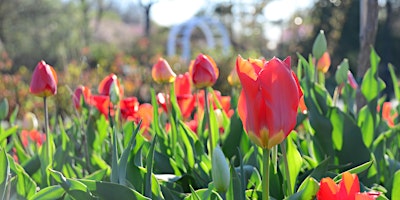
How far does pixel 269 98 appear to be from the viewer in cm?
72

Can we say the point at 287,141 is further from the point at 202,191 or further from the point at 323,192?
the point at 323,192

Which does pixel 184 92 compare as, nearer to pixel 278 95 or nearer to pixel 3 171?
pixel 3 171

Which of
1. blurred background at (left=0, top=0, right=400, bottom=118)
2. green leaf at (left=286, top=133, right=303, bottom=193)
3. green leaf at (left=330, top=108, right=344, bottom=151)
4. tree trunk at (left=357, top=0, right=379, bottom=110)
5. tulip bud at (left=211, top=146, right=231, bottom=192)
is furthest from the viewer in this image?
blurred background at (left=0, top=0, right=400, bottom=118)

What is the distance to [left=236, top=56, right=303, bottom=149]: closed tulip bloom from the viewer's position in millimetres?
712

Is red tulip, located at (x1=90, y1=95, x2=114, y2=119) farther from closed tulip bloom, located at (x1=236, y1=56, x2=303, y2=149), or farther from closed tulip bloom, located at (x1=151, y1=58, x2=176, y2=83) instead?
closed tulip bloom, located at (x1=236, y1=56, x2=303, y2=149)

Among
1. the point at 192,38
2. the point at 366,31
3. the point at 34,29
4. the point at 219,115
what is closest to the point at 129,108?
the point at 219,115

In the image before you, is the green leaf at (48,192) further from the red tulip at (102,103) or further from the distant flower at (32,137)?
the distant flower at (32,137)

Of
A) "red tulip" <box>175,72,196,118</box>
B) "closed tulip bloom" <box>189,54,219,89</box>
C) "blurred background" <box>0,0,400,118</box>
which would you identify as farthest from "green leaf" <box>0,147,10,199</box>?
"blurred background" <box>0,0,400,118</box>

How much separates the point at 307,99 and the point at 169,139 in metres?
0.33

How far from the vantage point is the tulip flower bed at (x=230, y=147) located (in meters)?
0.73

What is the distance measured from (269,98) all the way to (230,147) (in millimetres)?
663

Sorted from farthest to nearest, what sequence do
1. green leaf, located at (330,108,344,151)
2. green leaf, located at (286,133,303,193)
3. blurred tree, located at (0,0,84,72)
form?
blurred tree, located at (0,0,84,72) < green leaf, located at (330,108,344,151) < green leaf, located at (286,133,303,193)

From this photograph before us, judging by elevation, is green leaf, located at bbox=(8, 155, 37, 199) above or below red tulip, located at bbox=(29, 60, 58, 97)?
below

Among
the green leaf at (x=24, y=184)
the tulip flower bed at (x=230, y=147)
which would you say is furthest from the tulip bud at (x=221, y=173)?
the green leaf at (x=24, y=184)
